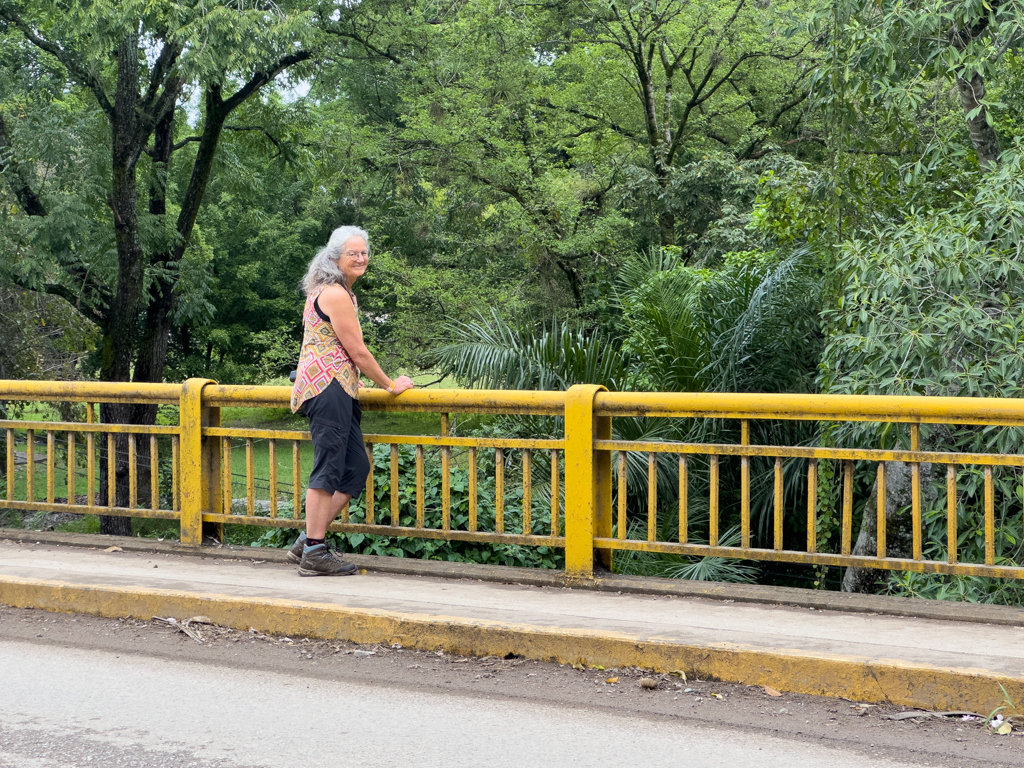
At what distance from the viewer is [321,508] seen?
609cm

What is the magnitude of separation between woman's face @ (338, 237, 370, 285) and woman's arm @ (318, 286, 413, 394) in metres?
0.13

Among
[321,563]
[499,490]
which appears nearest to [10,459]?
[321,563]

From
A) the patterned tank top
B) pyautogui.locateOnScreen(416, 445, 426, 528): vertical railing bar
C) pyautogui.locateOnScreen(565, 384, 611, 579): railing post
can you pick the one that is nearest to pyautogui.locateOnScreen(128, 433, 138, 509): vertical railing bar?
the patterned tank top

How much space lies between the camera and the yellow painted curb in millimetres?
4320

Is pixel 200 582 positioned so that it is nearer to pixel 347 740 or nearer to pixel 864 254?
pixel 347 740

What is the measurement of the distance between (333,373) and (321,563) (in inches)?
45.0

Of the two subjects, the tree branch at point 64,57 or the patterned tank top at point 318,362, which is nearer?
the patterned tank top at point 318,362

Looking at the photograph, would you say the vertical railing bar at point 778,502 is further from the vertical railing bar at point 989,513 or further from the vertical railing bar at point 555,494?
the vertical railing bar at point 555,494

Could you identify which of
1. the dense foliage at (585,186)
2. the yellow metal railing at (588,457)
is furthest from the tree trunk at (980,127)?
the yellow metal railing at (588,457)

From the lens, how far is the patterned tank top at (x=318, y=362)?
5988 mm

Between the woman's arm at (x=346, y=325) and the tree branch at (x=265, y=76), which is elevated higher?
the tree branch at (x=265, y=76)

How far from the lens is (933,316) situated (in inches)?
265

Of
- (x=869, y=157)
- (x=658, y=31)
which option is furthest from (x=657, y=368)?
(x=658, y=31)

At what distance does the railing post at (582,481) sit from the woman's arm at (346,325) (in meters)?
1.01
